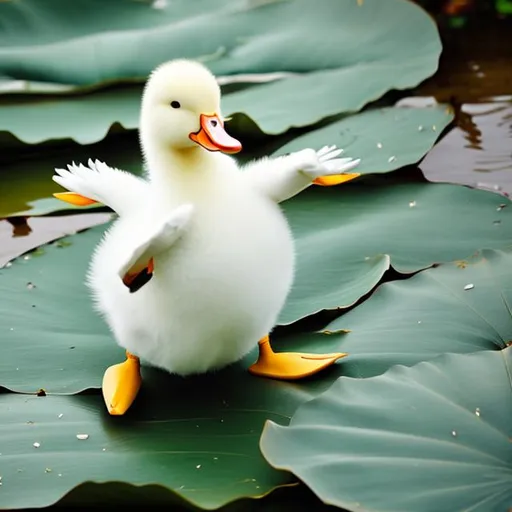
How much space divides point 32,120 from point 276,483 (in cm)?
140

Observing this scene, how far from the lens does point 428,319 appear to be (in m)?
1.40

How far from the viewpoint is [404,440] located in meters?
1.10

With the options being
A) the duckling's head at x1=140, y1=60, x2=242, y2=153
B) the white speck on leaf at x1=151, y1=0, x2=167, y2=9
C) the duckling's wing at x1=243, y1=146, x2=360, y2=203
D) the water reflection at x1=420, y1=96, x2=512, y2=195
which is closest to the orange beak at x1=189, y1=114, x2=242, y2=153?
the duckling's head at x1=140, y1=60, x2=242, y2=153

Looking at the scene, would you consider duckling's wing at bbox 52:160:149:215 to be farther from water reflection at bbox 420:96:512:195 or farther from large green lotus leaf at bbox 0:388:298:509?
water reflection at bbox 420:96:512:195

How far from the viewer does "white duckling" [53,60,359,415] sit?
1.20m

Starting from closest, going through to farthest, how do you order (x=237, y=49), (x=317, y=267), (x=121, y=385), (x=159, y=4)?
1. (x=121, y=385)
2. (x=317, y=267)
3. (x=237, y=49)
4. (x=159, y=4)

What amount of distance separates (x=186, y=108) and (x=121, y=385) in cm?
40

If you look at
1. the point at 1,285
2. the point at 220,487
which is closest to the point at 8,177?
the point at 1,285

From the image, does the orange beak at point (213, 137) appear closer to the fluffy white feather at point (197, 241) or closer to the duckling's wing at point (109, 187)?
the fluffy white feather at point (197, 241)

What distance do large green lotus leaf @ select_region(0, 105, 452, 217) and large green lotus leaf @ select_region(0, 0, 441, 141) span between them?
0.17 ft

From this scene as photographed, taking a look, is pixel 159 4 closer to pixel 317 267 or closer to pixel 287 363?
pixel 317 267

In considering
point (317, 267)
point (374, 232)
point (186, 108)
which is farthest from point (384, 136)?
point (186, 108)

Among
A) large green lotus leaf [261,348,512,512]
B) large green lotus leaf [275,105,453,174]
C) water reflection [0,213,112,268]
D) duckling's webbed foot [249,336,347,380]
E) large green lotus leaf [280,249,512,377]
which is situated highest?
large green lotus leaf [261,348,512,512]

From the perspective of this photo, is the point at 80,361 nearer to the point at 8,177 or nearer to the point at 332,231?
the point at 332,231
